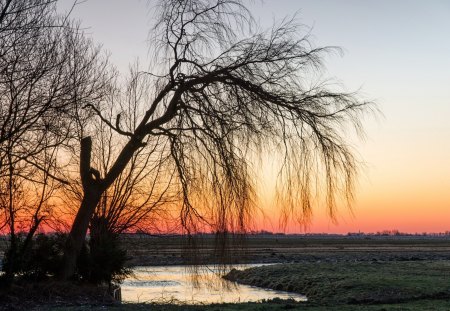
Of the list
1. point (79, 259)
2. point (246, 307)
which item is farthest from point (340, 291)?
point (79, 259)

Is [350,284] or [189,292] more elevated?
[350,284]

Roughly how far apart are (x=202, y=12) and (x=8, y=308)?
8.64 metres

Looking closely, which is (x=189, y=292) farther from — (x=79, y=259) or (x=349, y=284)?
(x=79, y=259)

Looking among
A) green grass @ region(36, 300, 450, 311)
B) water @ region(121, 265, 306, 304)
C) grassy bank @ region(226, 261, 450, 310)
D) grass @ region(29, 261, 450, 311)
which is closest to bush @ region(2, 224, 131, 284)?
water @ region(121, 265, 306, 304)

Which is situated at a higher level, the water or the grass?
the grass

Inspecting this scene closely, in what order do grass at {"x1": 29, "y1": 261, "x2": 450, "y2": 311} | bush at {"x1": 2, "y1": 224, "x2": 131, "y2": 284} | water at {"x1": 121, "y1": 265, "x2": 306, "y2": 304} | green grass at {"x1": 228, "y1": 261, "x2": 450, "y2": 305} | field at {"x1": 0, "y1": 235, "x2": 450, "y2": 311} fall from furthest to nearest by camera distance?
1. water at {"x1": 121, "y1": 265, "x2": 306, "y2": 304}
2. green grass at {"x1": 228, "y1": 261, "x2": 450, "y2": 305}
3. bush at {"x1": 2, "y1": 224, "x2": 131, "y2": 284}
4. grass at {"x1": 29, "y1": 261, "x2": 450, "y2": 311}
5. field at {"x1": 0, "y1": 235, "x2": 450, "y2": 311}

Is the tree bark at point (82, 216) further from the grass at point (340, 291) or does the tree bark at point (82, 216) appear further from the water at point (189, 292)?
the water at point (189, 292)

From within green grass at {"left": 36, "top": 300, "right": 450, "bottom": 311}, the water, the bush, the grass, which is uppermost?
the bush

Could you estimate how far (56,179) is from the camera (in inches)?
614

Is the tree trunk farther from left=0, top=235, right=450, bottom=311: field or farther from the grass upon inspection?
the grass

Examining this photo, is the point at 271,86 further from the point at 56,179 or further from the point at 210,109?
the point at 56,179

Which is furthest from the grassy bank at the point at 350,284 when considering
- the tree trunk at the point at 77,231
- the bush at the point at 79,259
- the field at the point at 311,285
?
the tree trunk at the point at 77,231

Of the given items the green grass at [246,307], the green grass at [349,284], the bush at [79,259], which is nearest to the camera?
the green grass at [246,307]

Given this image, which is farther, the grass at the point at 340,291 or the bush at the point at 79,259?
the bush at the point at 79,259
